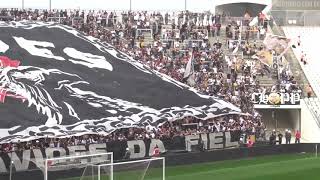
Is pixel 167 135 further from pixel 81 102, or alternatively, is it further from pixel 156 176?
pixel 156 176

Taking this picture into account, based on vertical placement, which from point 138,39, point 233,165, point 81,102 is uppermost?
point 138,39

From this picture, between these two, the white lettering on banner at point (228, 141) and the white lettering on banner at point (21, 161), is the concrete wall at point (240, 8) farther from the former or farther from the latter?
the white lettering on banner at point (21, 161)

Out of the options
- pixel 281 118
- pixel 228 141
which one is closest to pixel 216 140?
pixel 228 141

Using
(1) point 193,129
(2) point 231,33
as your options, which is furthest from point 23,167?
(2) point 231,33

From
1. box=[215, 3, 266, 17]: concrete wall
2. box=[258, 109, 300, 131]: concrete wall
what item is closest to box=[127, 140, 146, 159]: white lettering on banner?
box=[258, 109, 300, 131]: concrete wall

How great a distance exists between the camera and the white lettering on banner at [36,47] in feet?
108

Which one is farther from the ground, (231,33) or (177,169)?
(231,33)

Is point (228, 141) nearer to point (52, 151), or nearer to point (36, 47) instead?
point (52, 151)

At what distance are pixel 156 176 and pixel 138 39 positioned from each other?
25307mm

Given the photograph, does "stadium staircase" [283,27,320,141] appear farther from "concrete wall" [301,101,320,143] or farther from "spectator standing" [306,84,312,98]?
"spectator standing" [306,84,312,98]

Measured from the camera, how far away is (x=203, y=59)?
143ft

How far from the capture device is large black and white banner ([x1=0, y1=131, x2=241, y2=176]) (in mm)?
26703

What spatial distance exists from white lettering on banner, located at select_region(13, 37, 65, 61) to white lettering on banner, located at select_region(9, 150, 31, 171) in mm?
6369

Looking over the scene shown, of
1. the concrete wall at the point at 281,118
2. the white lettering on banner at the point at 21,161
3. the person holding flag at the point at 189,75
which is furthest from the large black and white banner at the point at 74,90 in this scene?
the concrete wall at the point at 281,118
